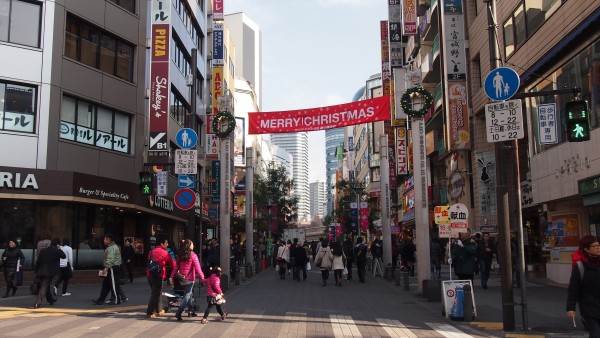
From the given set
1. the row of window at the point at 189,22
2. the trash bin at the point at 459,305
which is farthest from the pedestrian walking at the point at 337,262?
the row of window at the point at 189,22

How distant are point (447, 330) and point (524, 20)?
56.3 feet

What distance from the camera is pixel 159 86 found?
28.4 metres

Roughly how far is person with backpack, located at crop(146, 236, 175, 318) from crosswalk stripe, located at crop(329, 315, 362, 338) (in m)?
3.87

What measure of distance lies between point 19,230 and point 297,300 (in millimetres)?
11673

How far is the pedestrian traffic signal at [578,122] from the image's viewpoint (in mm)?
11398

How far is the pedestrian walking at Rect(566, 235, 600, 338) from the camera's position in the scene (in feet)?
23.4

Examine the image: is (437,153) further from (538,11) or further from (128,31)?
(128,31)

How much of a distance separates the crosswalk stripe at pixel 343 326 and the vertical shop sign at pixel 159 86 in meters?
16.3

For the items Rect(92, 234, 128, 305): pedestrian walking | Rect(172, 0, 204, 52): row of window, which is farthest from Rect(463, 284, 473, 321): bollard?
Rect(172, 0, 204, 52): row of window

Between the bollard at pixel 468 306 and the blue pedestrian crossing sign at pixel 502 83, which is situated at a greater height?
the blue pedestrian crossing sign at pixel 502 83

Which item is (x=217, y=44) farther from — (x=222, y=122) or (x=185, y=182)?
(x=185, y=182)

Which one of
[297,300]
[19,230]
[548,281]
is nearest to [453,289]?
[297,300]

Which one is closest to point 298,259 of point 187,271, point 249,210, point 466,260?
point 249,210

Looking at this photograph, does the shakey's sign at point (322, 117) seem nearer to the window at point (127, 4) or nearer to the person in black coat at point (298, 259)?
the person in black coat at point (298, 259)
